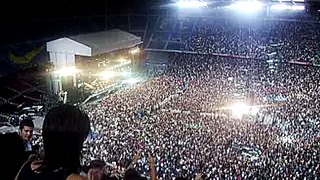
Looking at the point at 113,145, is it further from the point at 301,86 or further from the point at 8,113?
the point at 301,86

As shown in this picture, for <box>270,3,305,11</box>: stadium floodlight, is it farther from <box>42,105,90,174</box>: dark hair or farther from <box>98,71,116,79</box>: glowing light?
<box>42,105,90,174</box>: dark hair

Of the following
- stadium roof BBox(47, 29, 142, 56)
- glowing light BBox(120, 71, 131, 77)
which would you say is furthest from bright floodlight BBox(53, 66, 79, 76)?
glowing light BBox(120, 71, 131, 77)

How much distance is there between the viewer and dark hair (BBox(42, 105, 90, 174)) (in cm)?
137

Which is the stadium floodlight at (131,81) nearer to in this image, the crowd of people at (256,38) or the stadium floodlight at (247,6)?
the crowd of people at (256,38)

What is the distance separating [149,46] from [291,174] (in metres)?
12.4

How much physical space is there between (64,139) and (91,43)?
12.8 metres

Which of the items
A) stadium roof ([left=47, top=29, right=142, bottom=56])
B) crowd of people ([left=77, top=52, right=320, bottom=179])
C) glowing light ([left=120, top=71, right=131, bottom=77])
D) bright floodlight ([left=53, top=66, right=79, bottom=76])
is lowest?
crowd of people ([left=77, top=52, right=320, bottom=179])

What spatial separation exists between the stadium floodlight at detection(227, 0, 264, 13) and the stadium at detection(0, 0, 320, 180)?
0.05 m

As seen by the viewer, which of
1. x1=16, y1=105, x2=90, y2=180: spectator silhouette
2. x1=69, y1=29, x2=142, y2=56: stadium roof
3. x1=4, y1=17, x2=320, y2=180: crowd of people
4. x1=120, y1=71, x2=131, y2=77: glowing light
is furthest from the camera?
x1=120, y1=71, x2=131, y2=77: glowing light

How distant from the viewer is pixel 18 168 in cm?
150

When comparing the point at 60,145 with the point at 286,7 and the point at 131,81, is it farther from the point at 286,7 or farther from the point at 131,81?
the point at 286,7

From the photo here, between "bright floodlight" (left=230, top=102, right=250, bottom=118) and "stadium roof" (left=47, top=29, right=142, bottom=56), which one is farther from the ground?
"stadium roof" (left=47, top=29, right=142, bottom=56)

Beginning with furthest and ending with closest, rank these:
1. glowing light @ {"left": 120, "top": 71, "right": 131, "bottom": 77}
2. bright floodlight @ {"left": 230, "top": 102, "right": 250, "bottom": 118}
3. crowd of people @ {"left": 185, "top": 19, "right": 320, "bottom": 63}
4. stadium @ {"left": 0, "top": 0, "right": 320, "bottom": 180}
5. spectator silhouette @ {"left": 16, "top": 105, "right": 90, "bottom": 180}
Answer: crowd of people @ {"left": 185, "top": 19, "right": 320, "bottom": 63}, glowing light @ {"left": 120, "top": 71, "right": 131, "bottom": 77}, bright floodlight @ {"left": 230, "top": 102, "right": 250, "bottom": 118}, stadium @ {"left": 0, "top": 0, "right": 320, "bottom": 180}, spectator silhouette @ {"left": 16, "top": 105, "right": 90, "bottom": 180}

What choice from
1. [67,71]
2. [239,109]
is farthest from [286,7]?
[67,71]
